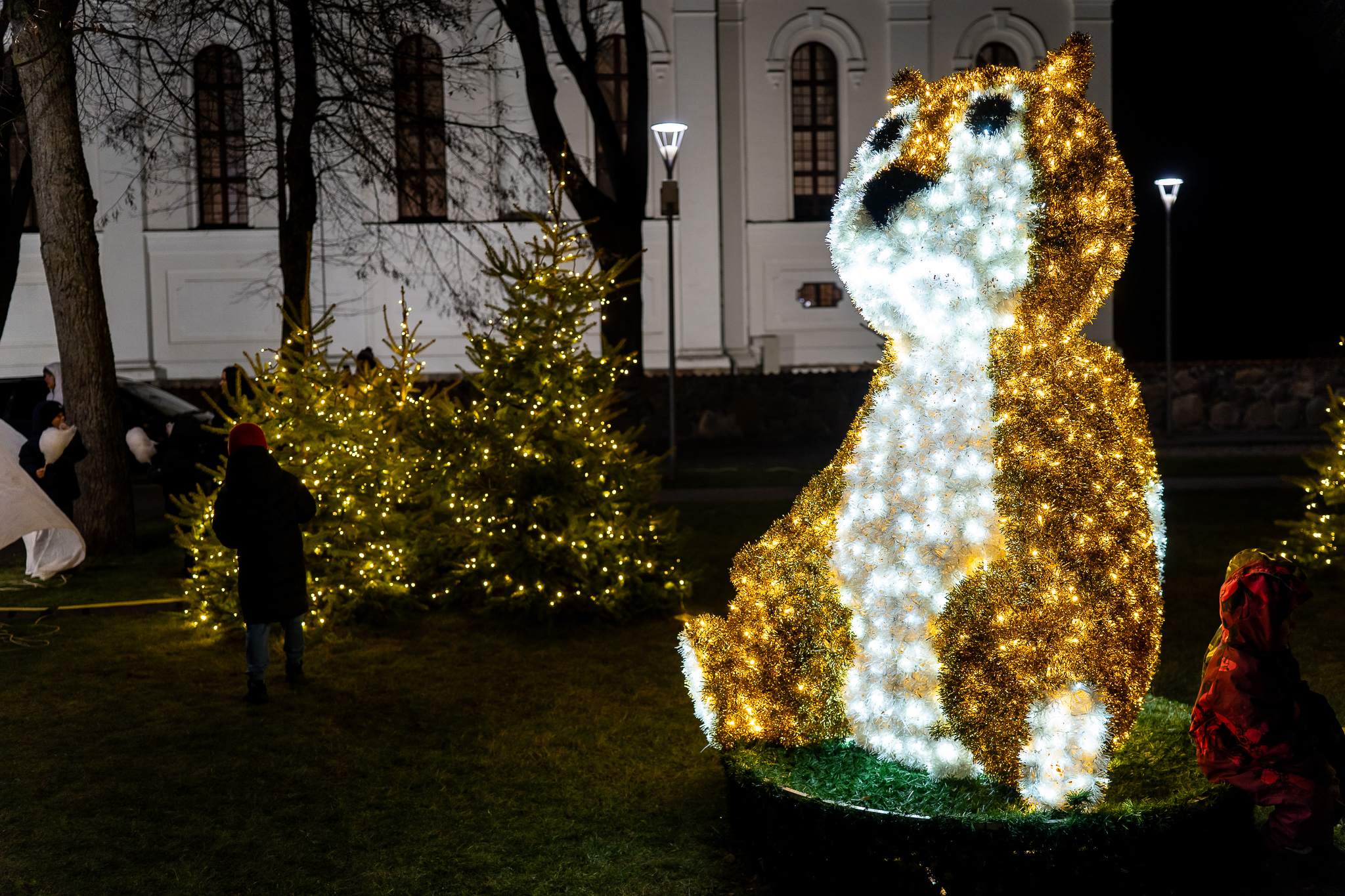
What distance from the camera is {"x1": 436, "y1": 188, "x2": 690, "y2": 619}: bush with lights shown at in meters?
8.80

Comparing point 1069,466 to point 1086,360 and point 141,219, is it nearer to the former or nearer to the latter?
point 1086,360

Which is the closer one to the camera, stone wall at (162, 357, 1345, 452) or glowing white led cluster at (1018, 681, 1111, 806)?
glowing white led cluster at (1018, 681, 1111, 806)

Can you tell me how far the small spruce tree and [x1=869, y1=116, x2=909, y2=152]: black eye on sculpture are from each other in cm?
634

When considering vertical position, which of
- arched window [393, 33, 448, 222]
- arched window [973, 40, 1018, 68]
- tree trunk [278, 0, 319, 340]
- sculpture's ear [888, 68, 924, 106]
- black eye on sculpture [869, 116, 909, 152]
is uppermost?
arched window [973, 40, 1018, 68]

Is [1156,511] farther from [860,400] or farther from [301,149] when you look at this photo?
[860,400]

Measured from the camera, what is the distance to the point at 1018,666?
4012 mm

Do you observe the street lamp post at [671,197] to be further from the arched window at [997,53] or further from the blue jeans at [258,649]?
the arched window at [997,53]

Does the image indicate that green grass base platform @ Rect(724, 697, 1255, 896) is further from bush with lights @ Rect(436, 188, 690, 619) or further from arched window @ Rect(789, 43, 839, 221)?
arched window @ Rect(789, 43, 839, 221)

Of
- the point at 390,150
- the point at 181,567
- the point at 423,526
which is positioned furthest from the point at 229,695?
the point at 390,150

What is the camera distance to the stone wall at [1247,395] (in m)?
23.2

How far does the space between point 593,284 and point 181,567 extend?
566 centimetres

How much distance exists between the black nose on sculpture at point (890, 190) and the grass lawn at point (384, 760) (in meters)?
2.56

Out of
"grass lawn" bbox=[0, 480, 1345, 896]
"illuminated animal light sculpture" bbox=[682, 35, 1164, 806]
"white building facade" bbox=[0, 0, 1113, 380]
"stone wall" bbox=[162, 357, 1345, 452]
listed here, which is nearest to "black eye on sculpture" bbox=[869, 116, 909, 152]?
"illuminated animal light sculpture" bbox=[682, 35, 1164, 806]

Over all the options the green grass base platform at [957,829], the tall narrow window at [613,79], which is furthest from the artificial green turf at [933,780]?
the tall narrow window at [613,79]
